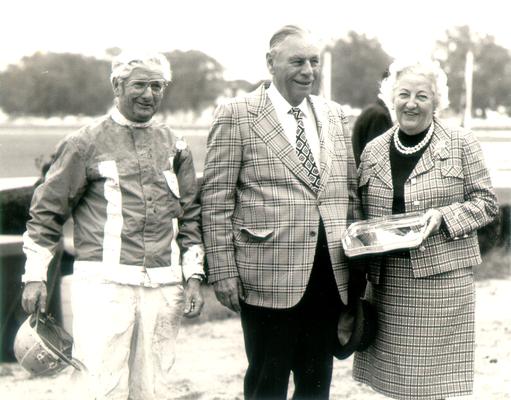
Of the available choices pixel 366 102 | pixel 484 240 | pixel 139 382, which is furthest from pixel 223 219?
pixel 484 240

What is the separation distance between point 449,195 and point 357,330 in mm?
667

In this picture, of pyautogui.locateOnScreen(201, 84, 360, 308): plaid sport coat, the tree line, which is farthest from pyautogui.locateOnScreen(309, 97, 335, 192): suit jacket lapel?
the tree line

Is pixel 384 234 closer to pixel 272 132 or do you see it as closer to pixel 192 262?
pixel 272 132

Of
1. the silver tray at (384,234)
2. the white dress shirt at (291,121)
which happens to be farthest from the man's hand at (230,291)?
the white dress shirt at (291,121)

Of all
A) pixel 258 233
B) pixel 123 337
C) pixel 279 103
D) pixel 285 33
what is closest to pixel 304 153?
pixel 279 103

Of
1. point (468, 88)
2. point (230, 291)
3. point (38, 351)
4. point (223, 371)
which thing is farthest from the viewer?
A: point (468, 88)

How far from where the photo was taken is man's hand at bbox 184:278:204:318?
283 cm

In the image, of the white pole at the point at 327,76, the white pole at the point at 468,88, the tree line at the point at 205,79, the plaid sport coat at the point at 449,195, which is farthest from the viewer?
the white pole at the point at 468,88

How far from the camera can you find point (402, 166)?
307 cm

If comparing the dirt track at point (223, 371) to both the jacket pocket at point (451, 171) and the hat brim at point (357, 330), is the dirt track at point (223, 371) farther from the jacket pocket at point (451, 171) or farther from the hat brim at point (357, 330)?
the jacket pocket at point (451, 171)

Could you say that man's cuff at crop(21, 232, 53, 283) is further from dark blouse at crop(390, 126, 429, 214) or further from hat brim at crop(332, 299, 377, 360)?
dark blouse at crop(390, 126, 429, 214)

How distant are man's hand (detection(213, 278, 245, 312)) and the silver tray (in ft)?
1.46

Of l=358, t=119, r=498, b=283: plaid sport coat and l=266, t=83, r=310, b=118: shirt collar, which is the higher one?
l=266, t=83, r=310, b=118: shirt collar

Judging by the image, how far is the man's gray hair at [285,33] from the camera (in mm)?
2846
